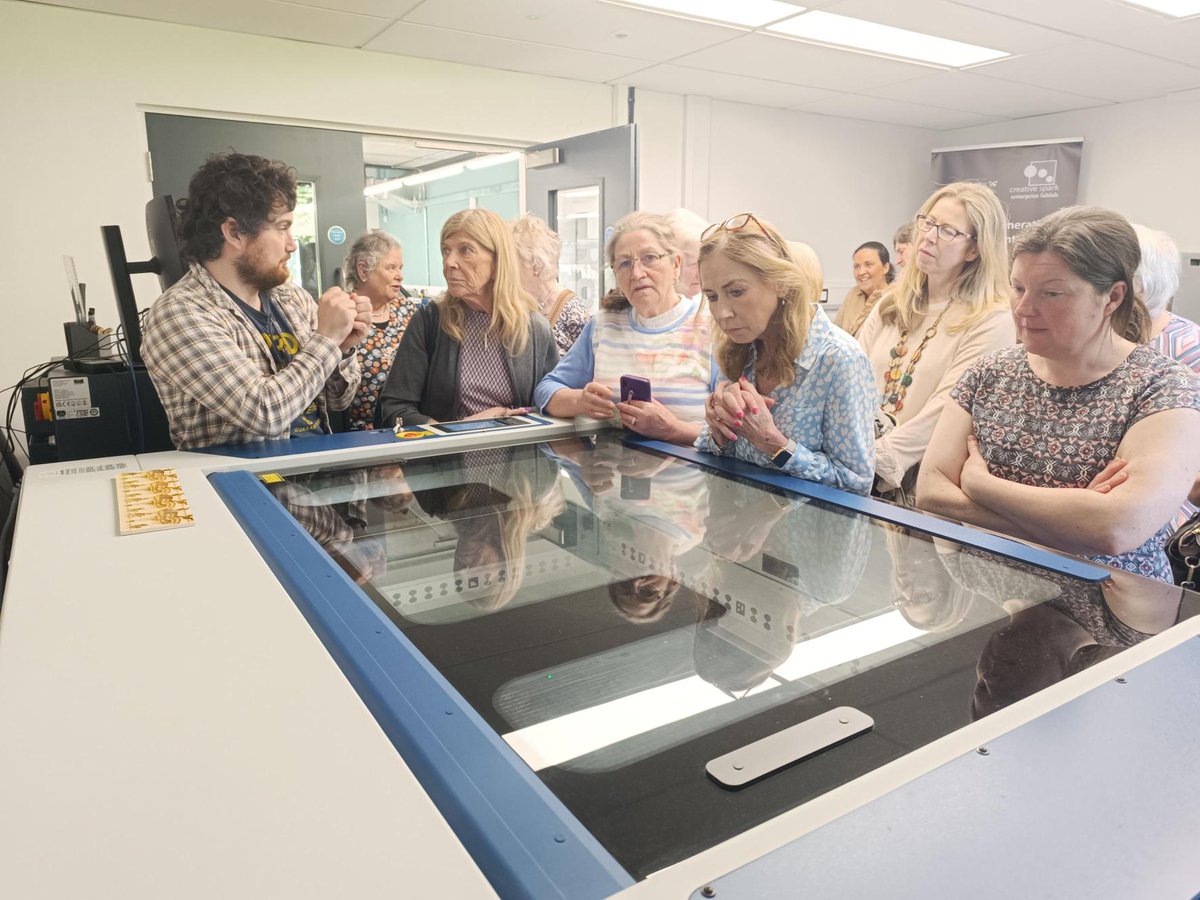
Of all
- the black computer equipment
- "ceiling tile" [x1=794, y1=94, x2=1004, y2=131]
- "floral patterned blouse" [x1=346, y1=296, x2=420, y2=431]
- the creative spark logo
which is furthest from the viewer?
the creative spark logo

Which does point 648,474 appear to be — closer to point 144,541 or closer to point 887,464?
point 887,464

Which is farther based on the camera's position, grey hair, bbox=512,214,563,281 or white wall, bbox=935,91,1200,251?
white wall, bbox=935,91,1200,251

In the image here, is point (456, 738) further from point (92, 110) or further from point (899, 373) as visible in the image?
point (92, 110)

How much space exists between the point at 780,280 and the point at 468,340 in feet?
3.37

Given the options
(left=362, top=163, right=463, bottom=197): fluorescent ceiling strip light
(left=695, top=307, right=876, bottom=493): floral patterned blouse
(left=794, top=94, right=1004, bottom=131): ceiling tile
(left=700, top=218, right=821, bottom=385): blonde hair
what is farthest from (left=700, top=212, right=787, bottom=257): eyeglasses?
(left=362, top=163, right=463, bottom=197): fluorescent ceiling strip light

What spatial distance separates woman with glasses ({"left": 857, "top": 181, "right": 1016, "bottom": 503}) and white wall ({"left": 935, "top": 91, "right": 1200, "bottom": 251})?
189 inches

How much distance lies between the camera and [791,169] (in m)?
6.43

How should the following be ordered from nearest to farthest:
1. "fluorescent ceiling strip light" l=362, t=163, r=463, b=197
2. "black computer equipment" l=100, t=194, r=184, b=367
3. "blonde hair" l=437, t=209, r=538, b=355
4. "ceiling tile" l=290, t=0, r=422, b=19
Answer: "black computer equipment" l=100, t=194, r=184, b=367
"blonde hair" l=437, t=209, r=538, b=355
"ceiling tile" l=290, t=0, r=422, b=19
"fluorescent ceiling strip light" l=362, t=163, r=463, b=197

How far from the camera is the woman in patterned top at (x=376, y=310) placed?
2.68 meters

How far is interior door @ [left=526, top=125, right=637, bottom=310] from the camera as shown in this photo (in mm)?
4715

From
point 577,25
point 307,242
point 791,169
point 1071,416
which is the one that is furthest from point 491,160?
point 1071,416

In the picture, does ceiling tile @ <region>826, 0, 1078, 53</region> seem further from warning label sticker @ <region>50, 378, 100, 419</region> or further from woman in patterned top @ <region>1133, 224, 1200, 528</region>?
warning label sticker @ <region>50, 378, 100, 419</region>

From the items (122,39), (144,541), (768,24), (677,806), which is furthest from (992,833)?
(122,39)

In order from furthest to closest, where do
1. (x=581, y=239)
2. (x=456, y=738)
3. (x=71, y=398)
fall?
(x=581, y=239), (x=71, y=398), (x=456, y=738)
